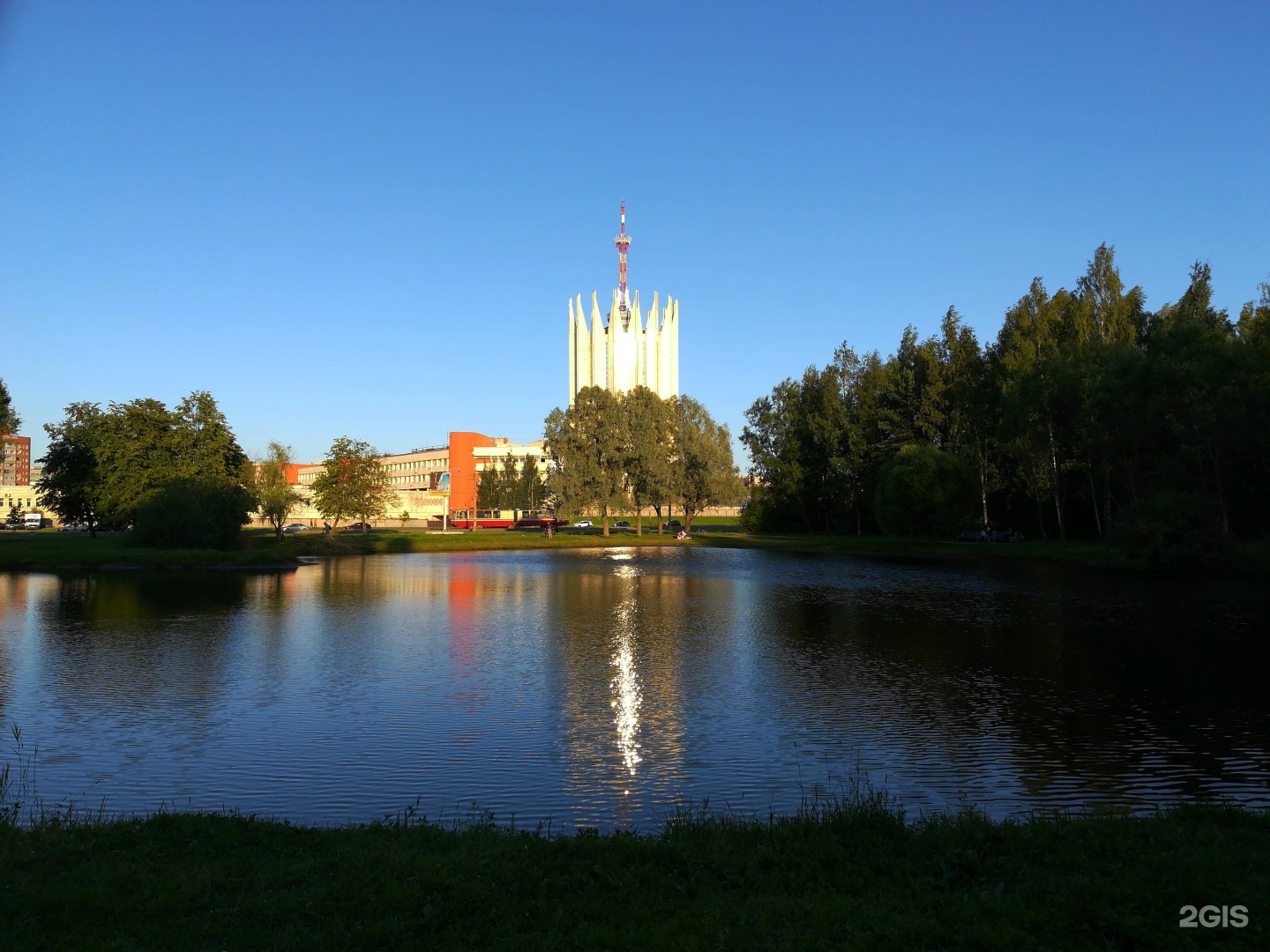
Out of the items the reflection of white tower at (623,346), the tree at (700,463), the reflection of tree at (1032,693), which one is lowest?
the reflection of tree at (1032,693)

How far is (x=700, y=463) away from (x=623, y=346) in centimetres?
7198

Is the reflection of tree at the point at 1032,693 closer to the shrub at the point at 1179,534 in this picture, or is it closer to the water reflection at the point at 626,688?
the water reflection at the point at 626,688

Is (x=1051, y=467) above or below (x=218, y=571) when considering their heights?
above

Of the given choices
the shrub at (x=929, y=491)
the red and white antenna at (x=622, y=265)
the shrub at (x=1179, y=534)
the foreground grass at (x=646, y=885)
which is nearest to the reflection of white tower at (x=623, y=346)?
the red and white antenna at (x=622, y=265)

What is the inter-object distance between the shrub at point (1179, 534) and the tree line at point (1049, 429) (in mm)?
115

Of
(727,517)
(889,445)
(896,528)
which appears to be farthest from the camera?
(727,517)

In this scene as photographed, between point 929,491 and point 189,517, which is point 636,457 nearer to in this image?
point 929,491

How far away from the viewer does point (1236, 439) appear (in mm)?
53719

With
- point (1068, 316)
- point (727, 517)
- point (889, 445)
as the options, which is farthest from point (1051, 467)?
point (727, 517)

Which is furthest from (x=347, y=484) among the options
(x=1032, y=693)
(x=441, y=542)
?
(x=1032, y=693)

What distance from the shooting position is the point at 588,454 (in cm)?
9788

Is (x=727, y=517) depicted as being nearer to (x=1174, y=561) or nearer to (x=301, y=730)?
(x=1174, y=561)

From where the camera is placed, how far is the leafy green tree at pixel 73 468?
246ft

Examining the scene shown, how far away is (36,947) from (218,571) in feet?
182
